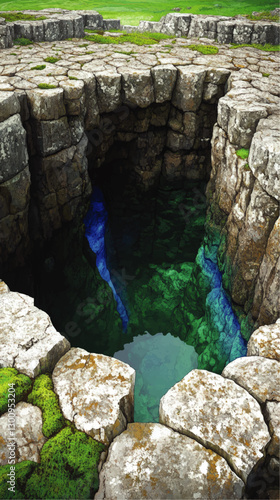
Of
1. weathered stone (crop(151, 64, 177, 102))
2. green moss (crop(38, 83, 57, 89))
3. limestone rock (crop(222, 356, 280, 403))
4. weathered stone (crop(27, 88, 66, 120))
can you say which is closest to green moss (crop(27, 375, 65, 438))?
limestone rock (crop(222, 356, 280, 403))

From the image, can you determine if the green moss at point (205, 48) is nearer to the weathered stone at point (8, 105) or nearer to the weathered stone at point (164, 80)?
the weathered stone at point (164, 80)

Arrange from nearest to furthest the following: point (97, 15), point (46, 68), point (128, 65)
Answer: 1. point (46, 68)
2. point (128, 65)
3. point (97, 15)

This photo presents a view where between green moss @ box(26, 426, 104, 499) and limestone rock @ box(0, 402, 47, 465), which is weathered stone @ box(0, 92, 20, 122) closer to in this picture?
limestone rock @ box(0, 402, 47, 465)

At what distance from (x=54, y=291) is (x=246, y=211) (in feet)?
10.6

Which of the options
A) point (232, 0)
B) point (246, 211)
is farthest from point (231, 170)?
point (232, 0)

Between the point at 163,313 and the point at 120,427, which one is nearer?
the point at 120,427

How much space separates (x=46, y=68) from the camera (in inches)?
195

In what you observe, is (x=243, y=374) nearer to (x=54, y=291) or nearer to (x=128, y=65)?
(x=54, y=291)

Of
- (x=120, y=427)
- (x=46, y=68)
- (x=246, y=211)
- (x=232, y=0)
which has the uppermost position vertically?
(x=232, y=0)

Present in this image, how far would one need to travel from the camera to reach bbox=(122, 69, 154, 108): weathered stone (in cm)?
503

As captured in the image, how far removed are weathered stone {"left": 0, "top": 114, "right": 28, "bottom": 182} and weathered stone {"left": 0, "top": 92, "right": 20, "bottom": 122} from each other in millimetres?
47

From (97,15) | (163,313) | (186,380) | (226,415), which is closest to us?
(226,415)

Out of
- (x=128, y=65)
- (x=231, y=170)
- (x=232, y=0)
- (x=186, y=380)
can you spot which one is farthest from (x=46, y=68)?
(x=232, y=0)

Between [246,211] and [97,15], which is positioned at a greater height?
[97,15]
